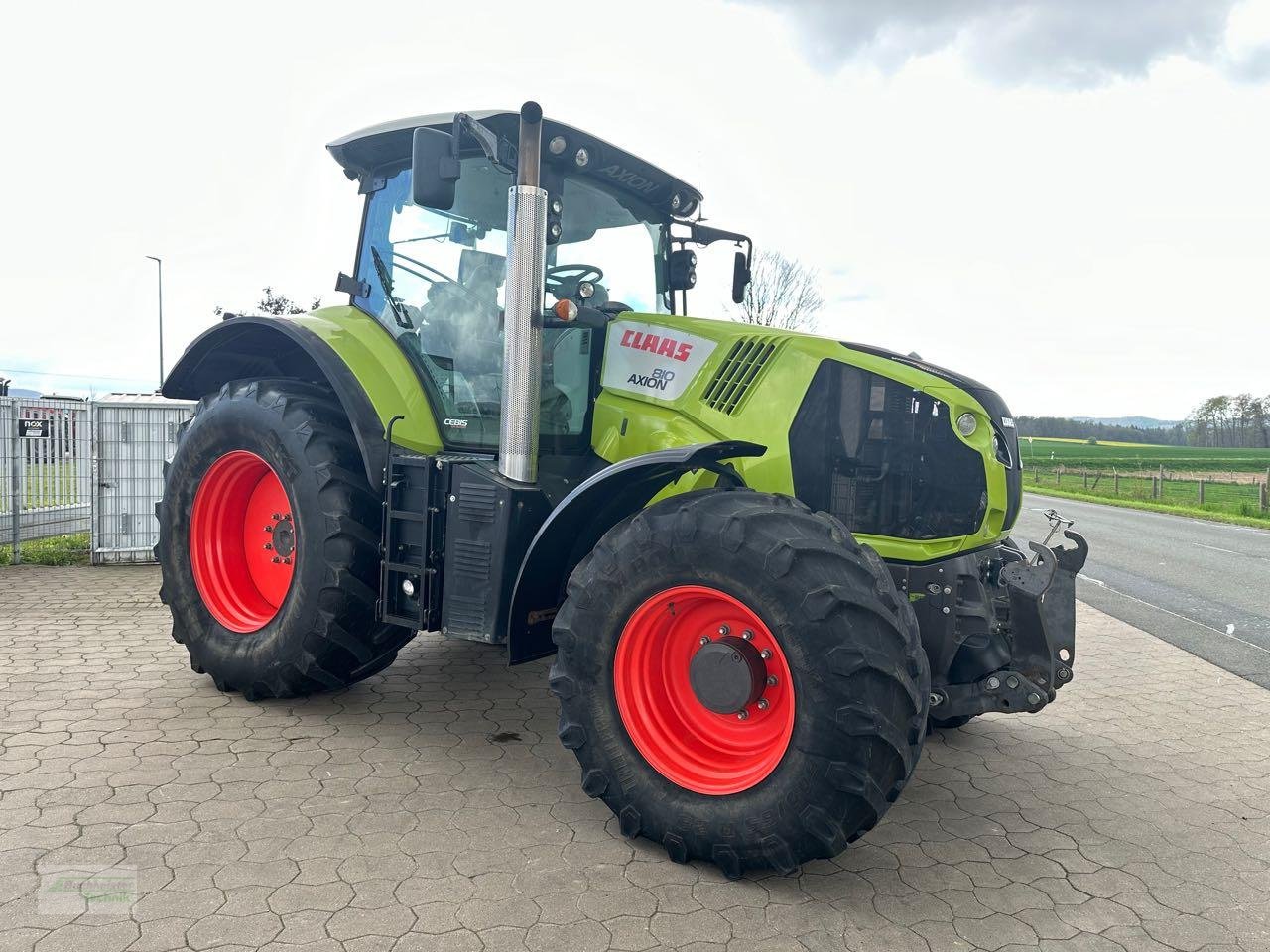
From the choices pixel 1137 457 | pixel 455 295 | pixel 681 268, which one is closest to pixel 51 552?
pixel 455 295

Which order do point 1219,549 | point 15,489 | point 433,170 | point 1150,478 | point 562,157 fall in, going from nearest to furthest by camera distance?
point 433,170, point 562,157, point 15,489, point 1219,549, point 1150,478

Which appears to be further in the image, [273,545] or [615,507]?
[273,545]

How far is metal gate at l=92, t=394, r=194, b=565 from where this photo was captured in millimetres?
8867

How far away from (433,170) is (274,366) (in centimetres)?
221

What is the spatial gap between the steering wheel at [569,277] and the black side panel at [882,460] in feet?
4.40

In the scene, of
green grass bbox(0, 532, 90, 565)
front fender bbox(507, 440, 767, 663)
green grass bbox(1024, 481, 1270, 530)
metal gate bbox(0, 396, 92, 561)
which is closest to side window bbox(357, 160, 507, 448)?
front fender bbox(507, 440, 767, 663)

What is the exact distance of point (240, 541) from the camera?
5.01 m

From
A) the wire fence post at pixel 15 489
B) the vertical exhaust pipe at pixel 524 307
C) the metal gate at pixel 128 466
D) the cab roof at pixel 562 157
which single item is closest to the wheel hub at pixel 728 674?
the vertical exhaust pipe at pixel 524 307

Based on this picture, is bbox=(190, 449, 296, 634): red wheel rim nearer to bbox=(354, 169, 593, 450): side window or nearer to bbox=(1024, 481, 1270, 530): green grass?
bbox=(354, 169, 593, 450): side window

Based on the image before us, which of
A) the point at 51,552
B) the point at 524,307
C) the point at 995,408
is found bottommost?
the point at 51,552

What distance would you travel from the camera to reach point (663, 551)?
10.1ft

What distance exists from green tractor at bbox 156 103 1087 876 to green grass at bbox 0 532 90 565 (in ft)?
16.5

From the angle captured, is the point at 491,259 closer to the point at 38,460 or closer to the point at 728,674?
the point at 728,674

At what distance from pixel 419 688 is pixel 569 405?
6.35 ft
